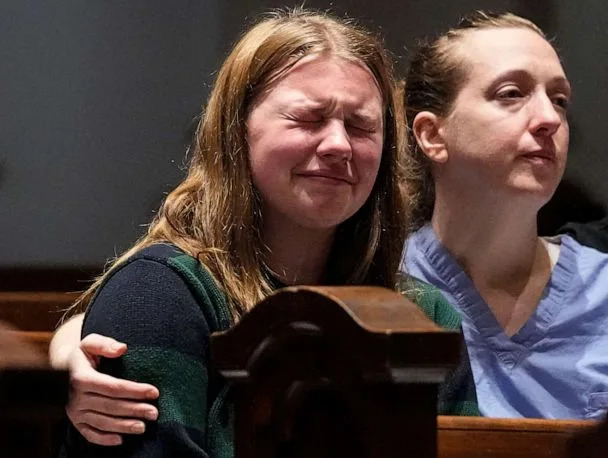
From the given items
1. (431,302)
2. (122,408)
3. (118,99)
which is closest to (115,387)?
(122,408)

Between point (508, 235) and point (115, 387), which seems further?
point (508, 235)

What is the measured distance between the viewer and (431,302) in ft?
3.05

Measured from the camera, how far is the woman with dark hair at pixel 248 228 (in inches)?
28.3

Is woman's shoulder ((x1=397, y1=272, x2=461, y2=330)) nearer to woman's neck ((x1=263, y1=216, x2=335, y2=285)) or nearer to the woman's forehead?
woman's neck ((x1=263, y1=216, x2=335, y2=285))

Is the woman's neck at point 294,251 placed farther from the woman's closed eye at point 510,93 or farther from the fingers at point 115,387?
the woman's closed eye at point 510,93

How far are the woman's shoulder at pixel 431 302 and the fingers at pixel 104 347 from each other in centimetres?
29

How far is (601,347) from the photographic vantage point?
1064 millimetres

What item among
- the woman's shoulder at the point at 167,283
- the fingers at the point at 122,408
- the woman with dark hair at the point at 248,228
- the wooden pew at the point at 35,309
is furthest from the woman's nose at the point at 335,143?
the wooden pew at the point at 35,309

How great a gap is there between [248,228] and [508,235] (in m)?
0.38

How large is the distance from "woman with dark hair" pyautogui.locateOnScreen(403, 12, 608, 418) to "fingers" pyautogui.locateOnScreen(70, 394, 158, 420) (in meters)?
0.43

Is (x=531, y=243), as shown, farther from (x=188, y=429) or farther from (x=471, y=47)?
(x=188, y=429)

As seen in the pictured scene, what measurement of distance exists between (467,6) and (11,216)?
727 mm

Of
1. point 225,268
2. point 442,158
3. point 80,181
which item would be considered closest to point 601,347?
point 442,158

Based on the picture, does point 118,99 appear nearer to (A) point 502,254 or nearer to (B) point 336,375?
(A) point 502,254
